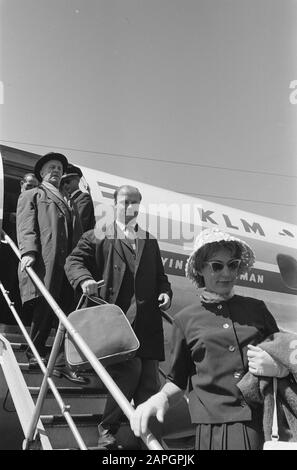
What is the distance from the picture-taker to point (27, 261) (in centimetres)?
310

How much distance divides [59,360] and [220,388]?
5.60 feet

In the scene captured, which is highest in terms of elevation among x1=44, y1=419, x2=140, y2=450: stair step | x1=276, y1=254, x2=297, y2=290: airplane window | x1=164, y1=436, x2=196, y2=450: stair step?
x1=276, y1=254, x2=297, y2=290: airplane window

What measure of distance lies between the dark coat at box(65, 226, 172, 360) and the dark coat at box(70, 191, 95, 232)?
656 mm

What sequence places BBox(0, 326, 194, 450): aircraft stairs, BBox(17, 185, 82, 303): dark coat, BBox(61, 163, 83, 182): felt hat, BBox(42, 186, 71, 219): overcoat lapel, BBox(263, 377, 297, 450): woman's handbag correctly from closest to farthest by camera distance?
BBox(263, 377, 297, 450): woman's handbag < BBox(0, 326, 194, 450): aircraft stairs < BBox(17, 185, 82, 303): dark coat < BBox(42, 186, 71, 219): overcoat lapel < BBox(61, 163, 83, 182): felt hat

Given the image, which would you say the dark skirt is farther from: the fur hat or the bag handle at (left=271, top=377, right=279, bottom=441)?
the fur hat

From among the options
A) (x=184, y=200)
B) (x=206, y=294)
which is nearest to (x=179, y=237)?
(x=184, y=200)

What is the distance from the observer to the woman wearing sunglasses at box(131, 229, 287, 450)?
1.58 metres

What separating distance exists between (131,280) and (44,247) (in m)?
0.71

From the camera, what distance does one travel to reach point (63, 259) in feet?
10.7

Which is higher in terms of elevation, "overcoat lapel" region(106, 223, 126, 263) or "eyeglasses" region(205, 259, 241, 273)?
"eyeglasses" region(205, 259, 241, 273)

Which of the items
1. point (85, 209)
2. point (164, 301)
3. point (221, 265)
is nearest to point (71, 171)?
point (85, 209)

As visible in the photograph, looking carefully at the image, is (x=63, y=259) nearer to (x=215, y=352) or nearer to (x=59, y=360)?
(x=59, y=360)

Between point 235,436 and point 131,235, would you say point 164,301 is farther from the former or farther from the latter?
point 235,436

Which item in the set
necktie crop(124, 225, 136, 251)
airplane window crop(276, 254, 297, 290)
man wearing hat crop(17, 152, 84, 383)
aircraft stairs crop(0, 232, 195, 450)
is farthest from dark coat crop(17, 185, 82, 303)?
airplane window crop(276, 254, 297, 290)
